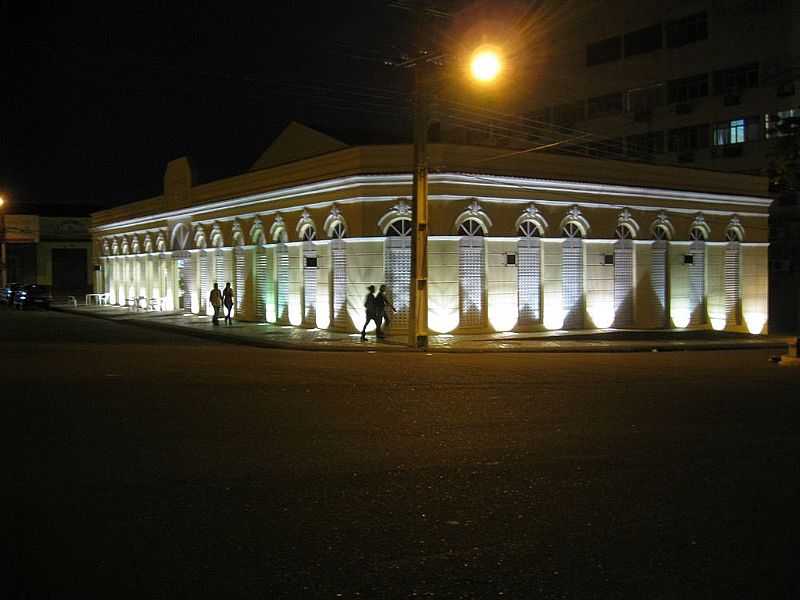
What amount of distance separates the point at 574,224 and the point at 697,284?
6.83m

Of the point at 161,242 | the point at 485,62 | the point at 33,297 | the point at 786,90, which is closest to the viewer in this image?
the point at 485,62

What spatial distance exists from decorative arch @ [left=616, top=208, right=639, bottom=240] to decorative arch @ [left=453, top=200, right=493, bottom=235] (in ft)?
19.3

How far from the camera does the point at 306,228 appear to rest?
3144 centimetres

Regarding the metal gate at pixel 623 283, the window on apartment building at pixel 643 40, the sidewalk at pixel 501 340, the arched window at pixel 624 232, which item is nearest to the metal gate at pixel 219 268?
the sidewalk at pixel 501 340

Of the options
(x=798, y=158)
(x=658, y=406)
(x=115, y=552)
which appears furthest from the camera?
(x=798, y=158)

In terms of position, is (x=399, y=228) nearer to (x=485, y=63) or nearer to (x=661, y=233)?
(x=485, y=63)

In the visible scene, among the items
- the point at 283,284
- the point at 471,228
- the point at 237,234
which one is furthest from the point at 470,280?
the point at 237,234

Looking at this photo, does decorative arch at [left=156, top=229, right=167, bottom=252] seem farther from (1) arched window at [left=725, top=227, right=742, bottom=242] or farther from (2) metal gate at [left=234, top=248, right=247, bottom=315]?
(1) arched window at [left=725, top=227, right=742, bottom=242]

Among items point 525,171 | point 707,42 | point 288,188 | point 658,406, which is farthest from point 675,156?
point 658,406

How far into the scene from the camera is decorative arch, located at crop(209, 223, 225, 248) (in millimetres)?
38125

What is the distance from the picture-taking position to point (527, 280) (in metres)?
29.6

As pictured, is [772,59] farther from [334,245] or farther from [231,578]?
[231,578]

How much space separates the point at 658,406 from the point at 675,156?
41.5 meters

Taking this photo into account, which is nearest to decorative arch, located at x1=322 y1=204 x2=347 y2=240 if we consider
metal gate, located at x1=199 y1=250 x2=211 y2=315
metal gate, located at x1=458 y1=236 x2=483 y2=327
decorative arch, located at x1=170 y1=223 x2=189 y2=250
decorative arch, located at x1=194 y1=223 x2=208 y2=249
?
metal gate, located at x1=458 y1=236 x2=483 y2=327
